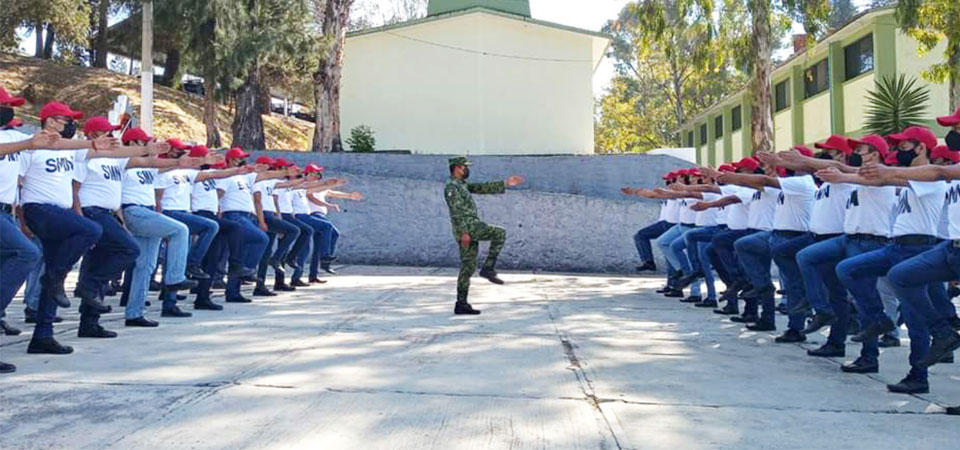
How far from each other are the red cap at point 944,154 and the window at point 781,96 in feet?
83.3

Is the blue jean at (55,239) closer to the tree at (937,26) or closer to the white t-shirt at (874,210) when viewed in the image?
the white t-shirt at (874,210)

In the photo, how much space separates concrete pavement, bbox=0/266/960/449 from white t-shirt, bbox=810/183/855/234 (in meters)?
1.11

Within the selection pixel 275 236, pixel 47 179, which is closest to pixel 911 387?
pixel 47 179

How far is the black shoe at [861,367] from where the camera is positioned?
5.99 metres

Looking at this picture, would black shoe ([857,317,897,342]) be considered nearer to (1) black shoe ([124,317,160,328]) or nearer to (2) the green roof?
(1) black shoe ([124,317,160,328])

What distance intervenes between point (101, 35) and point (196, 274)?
28401 millimetres

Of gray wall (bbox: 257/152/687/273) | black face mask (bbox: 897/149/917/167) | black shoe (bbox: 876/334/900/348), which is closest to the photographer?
black face mask (bbox: 897/149/917/167)

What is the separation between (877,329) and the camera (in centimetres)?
582

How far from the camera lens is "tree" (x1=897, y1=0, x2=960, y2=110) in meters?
14.2

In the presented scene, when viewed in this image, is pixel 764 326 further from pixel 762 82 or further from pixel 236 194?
pixel 762 82

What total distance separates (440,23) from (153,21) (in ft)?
26.8

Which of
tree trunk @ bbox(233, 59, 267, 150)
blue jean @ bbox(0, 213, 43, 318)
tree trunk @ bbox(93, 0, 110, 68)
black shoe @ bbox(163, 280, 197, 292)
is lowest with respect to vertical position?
black shoe @ bbox(163, 280, 197, 292)

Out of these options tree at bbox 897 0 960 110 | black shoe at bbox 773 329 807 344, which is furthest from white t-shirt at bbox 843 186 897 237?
tree at bbox 897 0 960 110

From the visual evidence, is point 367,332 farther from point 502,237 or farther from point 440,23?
point 440,23
